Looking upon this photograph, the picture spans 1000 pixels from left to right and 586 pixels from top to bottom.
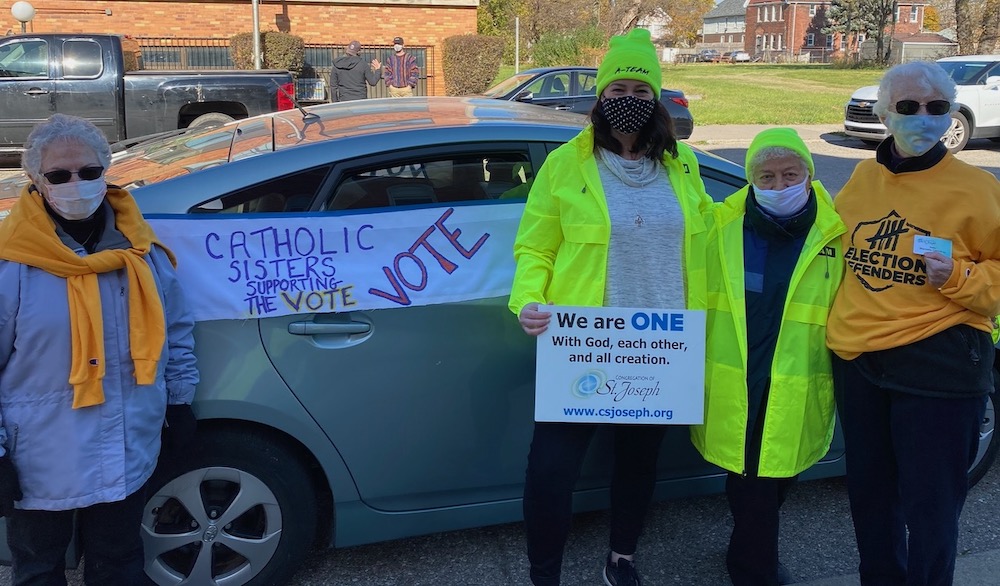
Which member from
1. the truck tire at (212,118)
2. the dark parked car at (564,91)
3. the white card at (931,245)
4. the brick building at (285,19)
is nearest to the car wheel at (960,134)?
the dark parked car at (564,91)

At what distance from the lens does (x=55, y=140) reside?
7.18ft

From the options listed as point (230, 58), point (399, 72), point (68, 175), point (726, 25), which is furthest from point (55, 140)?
point (726, 25)

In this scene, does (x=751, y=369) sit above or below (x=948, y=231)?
below

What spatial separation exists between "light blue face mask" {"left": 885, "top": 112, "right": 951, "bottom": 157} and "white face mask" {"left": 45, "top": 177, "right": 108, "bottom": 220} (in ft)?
7.15

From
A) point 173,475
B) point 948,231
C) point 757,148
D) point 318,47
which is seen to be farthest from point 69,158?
point 318,47

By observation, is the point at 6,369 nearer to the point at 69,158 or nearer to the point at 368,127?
the point at 69,158

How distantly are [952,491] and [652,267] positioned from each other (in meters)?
1.06

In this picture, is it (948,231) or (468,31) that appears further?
(468,31)

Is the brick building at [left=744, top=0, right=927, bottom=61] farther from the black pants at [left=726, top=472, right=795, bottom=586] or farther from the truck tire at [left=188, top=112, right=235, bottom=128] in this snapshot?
the black pants at [left=726, top=472, right=795, bottom=586]

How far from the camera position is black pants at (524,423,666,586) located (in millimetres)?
2553

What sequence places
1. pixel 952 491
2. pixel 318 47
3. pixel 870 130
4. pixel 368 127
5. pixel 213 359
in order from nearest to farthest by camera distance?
pixel 952 491 → pixel 213 359 → pixel 368 127 → pixel 870 130 → pixel 318 47

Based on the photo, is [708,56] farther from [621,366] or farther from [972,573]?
[621,366]

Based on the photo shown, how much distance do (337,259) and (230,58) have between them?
64.4 feet

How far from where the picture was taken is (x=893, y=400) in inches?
94.5
